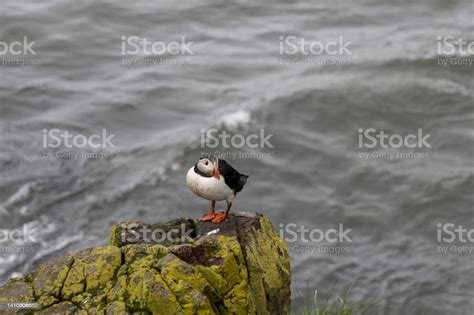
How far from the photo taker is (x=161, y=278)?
9539 mm

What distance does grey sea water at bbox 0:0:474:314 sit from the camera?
20.5m

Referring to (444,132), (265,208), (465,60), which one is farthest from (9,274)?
(465,60)

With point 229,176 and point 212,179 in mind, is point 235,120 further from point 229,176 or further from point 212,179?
point 212,179

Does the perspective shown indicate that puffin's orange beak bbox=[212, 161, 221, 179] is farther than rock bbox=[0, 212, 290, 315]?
Yes

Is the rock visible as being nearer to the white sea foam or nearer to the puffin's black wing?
the puffin's black wing

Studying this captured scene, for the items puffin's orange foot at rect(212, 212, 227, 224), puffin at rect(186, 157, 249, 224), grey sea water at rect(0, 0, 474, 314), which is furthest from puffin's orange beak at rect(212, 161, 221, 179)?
grey sea water at rect(0, 0, 474, 314)

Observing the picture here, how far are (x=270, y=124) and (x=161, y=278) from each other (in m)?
17.8

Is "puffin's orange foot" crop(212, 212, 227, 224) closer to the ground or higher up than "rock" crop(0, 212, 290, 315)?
higher up

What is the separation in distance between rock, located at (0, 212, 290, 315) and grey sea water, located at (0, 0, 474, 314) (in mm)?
7080

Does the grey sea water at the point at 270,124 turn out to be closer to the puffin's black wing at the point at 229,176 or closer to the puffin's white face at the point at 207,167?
the puffin's black wing at the point at 229,176

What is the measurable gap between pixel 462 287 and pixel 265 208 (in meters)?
5.87

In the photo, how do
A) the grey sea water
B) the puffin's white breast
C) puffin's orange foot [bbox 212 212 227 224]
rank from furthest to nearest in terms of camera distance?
the grey sea water, puffin's orange foot [bbox 212 212 227 224], the puffin's white breast

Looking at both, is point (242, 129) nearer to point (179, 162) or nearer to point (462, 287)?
point (179, 162)

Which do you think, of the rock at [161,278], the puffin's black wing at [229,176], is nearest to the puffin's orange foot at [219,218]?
the rock at [161,278]
